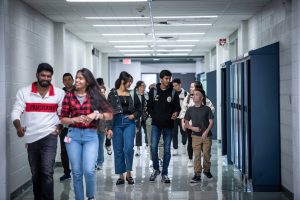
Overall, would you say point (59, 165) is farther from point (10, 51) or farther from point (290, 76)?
point (290, 76)

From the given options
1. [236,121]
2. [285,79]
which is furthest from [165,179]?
[285,79]

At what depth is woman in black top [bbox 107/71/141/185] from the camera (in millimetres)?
7246

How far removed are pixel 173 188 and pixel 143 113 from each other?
1.49 m

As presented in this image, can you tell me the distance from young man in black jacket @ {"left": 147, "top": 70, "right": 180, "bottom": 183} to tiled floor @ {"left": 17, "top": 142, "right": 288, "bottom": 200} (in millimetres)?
403

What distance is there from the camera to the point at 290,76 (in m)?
6.51

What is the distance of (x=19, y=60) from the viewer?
24.0ft

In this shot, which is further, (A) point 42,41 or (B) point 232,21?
(B) point 232,21

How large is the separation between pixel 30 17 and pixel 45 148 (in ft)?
11.0

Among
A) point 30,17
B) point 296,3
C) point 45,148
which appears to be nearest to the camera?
point 45,148

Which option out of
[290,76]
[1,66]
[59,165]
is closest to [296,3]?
[290,76]

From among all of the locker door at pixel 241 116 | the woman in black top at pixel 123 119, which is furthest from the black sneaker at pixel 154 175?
the locker door at pixel 241 116

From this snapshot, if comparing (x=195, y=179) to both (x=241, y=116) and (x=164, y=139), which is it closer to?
(x=164, y=139)

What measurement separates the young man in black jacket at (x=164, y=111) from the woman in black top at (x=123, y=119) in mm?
263

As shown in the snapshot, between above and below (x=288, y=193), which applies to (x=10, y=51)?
above
